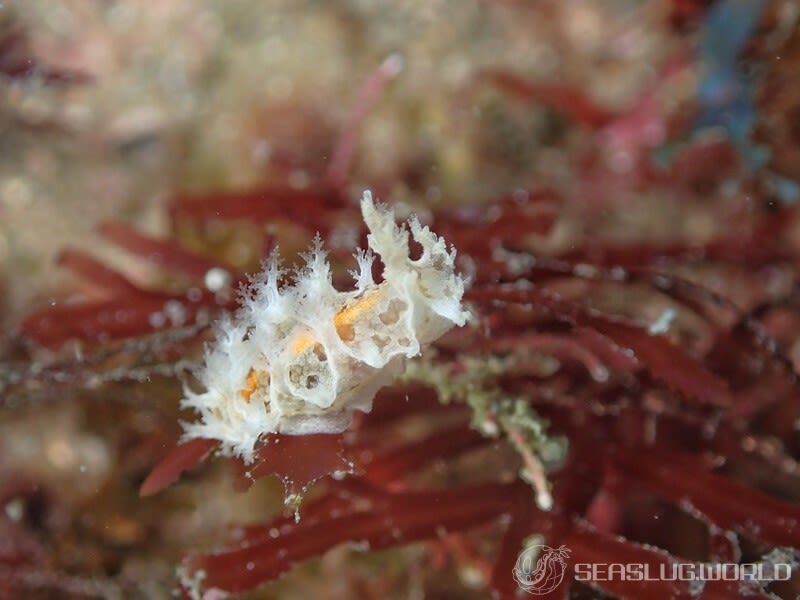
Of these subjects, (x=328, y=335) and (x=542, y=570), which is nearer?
(x=328, y=335)

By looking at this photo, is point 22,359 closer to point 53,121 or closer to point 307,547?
point 53,121

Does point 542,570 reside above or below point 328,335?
below

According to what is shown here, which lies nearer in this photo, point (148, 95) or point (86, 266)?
point (86, 266)

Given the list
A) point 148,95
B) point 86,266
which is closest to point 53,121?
point 148,95

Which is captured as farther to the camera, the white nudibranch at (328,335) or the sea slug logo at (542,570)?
the sea slug logo at (542,570)
